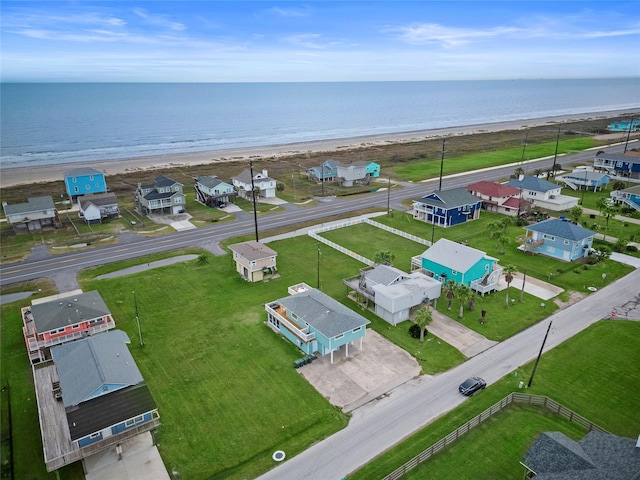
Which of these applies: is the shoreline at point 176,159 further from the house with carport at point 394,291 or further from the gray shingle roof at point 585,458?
the gray shingle roof at point 585,458

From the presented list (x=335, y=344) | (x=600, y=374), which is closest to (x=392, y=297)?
(x=335, y=344)

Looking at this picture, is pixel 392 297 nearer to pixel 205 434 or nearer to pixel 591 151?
pixel 205 434

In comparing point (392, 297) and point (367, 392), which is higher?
point (392, 297)

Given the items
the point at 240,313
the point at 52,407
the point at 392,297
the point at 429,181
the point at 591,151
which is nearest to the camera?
the point at 52,407

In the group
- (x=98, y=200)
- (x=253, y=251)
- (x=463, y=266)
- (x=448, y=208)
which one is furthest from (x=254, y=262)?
(x=98, y=200)

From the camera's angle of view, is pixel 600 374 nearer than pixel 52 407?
No

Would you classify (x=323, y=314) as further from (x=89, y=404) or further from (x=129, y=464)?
(x=89, y=404)
